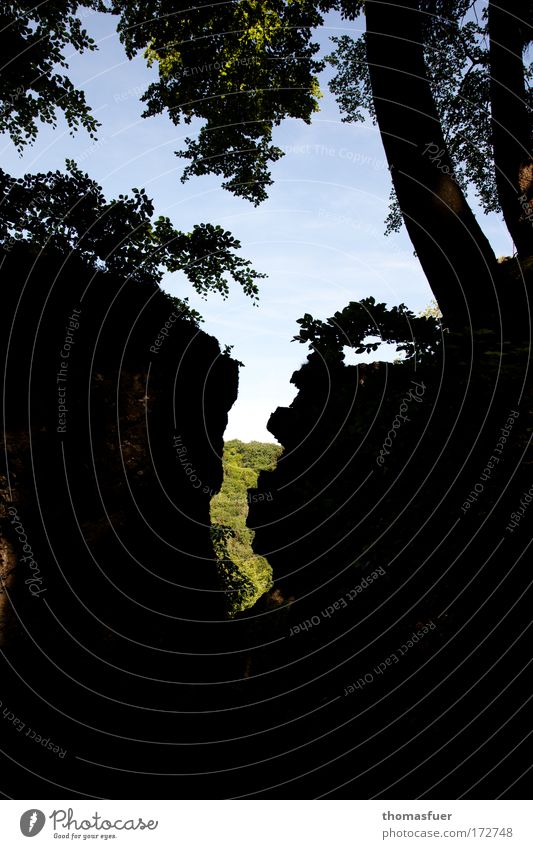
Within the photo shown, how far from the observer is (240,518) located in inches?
3233

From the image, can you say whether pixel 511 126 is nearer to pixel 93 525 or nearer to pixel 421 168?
pixel 421 168

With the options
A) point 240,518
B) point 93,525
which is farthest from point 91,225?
point 240,518

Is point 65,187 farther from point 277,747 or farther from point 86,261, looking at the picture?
point 277,747

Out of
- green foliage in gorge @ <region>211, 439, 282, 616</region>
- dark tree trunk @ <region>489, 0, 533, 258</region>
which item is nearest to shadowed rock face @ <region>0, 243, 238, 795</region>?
green foliage in gorge @ <region>211, 439, 282, 616</region>

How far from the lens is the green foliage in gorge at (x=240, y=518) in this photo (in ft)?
53.0

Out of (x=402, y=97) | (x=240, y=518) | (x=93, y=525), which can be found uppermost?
(x=402, y=97)

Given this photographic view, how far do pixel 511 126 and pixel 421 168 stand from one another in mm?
3123

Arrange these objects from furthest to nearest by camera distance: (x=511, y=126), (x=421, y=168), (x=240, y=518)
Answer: (x=240, y=518) < (x=511, y=126) < (x=421, y=168)

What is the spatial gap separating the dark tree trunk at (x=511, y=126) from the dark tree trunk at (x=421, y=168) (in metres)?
1.71

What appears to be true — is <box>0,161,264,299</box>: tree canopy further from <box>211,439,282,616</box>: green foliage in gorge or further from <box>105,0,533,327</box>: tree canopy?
<box>211,439,282,616</box>: green foliage in gorge
